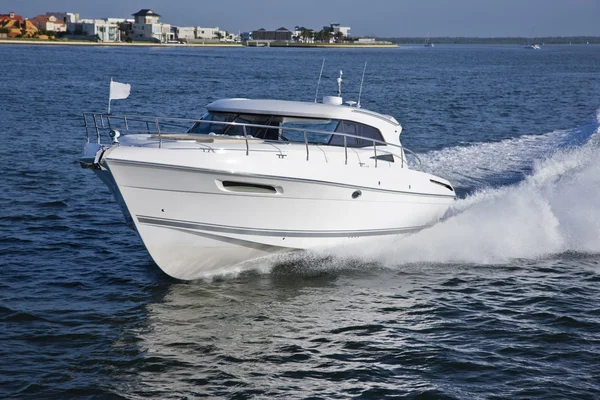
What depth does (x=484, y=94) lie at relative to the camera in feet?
165

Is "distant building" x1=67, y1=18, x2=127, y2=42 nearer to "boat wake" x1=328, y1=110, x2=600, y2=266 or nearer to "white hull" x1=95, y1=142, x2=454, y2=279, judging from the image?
"boat wake" x1=328, y1=110, x2=600, y2=266

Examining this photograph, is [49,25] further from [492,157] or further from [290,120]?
[290,120]

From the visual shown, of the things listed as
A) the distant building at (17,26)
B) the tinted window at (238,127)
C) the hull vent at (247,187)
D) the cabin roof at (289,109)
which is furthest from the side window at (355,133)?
the distant building at (17,26)

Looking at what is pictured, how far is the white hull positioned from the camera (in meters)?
10.9

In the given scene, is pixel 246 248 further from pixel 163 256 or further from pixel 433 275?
pixel 433 275

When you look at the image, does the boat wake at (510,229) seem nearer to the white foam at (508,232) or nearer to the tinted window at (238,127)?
the white foam at (508,232)

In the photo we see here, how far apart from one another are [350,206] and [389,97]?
3310 cm

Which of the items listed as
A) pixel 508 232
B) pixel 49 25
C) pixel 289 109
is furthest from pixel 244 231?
pixel 49 25

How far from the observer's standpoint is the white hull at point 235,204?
1086 centimetres

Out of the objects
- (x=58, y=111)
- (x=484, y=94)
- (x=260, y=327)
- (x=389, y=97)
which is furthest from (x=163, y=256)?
(x=484, y=94)

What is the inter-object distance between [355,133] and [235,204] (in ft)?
10.2

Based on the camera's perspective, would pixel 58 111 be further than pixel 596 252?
Yes

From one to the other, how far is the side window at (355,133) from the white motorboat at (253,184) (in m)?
0.02

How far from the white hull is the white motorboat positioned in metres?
0.02
